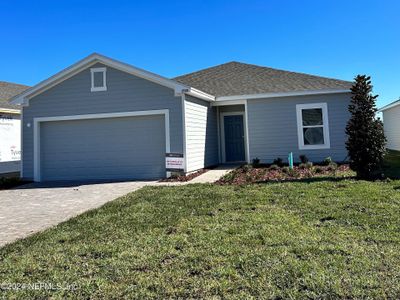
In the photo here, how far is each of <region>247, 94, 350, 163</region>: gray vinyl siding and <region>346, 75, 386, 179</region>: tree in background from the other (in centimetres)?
379

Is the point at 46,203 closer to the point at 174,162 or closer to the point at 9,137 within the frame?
the point at 174,162

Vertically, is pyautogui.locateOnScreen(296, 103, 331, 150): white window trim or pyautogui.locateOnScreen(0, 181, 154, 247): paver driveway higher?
pyautogui.locateOnScreen(296, 103, 331, 150): white window trim

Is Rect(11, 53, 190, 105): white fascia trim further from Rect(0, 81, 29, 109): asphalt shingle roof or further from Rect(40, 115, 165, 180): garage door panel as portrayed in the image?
Rect(0, 81, 29, 109): asphalt shingle roof

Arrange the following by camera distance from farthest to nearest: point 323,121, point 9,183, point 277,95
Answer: point 277,95
point 323,121
point 9,183

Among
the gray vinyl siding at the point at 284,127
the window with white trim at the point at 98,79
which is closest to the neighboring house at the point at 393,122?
the gray vinyl siding at the point at 284,127

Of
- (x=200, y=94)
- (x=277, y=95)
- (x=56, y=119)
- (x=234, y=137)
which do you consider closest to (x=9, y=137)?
(x=56, y=119)

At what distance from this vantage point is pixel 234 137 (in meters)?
15.3

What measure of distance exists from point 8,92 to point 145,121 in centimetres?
Result: 981

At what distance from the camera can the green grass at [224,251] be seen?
308 cm

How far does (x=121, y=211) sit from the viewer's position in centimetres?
643

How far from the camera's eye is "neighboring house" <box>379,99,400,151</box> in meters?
20.6

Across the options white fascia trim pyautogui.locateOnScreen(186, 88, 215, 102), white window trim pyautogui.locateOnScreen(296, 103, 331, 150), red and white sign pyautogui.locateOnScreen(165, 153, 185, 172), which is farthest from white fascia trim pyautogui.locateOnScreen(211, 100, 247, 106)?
red and white sign pyautogui.locateOnScreen(165, 153, 185, 172)

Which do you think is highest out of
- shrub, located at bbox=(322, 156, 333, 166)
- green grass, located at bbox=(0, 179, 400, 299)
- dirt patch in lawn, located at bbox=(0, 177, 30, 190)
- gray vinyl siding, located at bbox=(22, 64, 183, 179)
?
gray vinyl siding, located at bbox=(22, 64, 183, 179)

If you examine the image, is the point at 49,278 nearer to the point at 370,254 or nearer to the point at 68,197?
the point at 370,254
